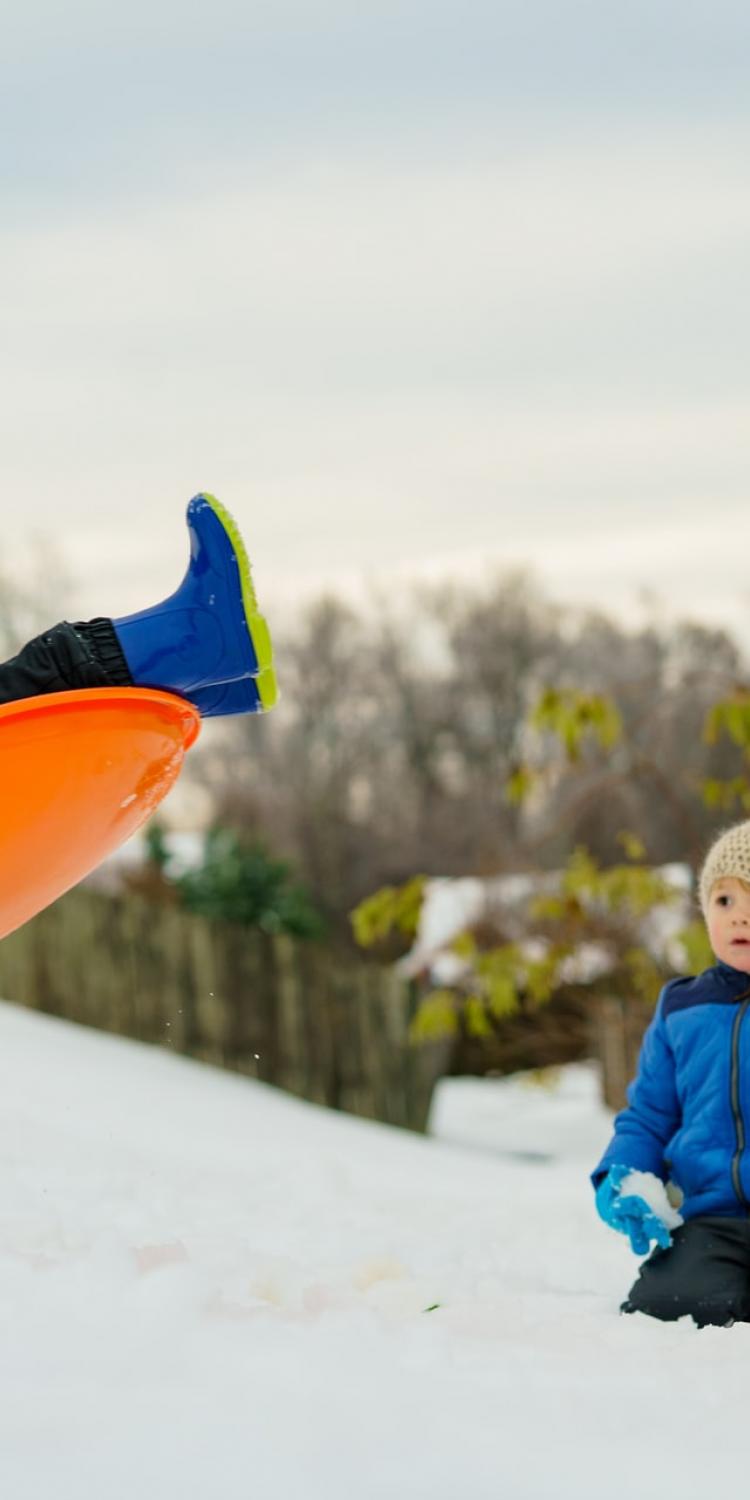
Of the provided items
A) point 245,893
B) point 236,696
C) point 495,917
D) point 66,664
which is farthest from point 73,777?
point 245,893

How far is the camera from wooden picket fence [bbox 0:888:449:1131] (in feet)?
28.4

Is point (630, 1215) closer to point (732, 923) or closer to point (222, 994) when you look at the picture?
point (732, 923)

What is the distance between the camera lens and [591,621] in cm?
2781

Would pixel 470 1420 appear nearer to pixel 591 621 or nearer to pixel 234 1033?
pixel 234 1033

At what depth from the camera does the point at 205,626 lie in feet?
9.73

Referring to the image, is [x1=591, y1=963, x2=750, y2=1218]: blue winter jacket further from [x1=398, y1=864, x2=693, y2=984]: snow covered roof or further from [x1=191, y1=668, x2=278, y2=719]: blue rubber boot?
[x1=398, y1=864, x2=693, y2=984]: snow covered roof

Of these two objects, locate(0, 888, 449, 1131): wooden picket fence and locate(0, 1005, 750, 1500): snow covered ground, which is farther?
locate(0, 888, 449, 1131): wooden picket fence

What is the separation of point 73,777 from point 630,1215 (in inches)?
47.5

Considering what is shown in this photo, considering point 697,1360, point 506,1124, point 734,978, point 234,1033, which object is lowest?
point 506,1124

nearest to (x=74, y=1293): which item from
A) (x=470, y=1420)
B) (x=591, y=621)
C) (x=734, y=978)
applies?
(x=470, y=1420)

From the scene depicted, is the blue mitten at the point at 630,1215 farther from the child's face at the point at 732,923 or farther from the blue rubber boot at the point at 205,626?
the blue rubber boot at the point at 205,626

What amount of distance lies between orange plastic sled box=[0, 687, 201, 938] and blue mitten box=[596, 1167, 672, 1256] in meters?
1.06

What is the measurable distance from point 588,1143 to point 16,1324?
866 cm

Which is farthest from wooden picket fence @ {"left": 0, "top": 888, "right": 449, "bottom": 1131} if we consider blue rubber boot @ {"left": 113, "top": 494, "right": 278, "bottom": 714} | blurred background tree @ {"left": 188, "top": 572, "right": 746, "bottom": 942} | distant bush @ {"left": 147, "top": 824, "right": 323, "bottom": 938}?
blurred background tree @ {"left": 188, "top": 572, "right": 746, "bottom": 942}
